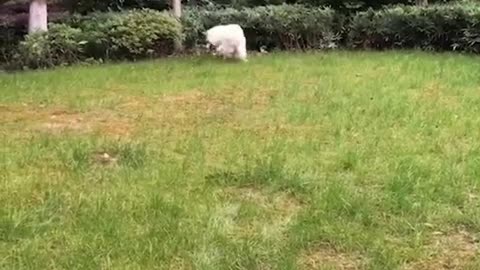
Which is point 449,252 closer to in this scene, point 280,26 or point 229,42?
point 229,42

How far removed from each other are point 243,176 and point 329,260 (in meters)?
1.24

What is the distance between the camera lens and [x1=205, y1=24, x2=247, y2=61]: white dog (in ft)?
34.3

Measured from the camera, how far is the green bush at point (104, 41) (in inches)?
427

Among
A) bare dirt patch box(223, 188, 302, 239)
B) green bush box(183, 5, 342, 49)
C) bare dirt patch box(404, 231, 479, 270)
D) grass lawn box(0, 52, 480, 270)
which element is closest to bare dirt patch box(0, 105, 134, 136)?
grass lawn box(0, 52, 480, 270)

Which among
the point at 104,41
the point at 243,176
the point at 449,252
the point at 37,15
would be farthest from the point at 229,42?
the point at 449,252

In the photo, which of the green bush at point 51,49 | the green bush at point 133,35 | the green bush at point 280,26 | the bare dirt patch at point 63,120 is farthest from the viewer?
the green bush at point 280,26

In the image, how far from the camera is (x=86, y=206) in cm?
399

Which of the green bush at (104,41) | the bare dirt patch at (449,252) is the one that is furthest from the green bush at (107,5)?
the bare dirt patch at (449,252)

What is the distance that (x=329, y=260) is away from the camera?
3.35 m

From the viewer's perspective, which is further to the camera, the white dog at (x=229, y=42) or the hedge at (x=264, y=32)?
the hedge at (x=264, y=32)

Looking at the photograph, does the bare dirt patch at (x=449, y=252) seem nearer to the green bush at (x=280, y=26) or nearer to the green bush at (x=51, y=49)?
the green bush at (x=51, y=49)

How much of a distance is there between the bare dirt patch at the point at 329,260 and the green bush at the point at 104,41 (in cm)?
795

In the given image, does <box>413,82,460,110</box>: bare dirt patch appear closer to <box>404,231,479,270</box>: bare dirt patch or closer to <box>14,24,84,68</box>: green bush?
<box>404,231,479,270</box>: bare dirt patch

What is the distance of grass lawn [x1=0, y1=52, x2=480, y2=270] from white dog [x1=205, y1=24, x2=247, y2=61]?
2.38m
